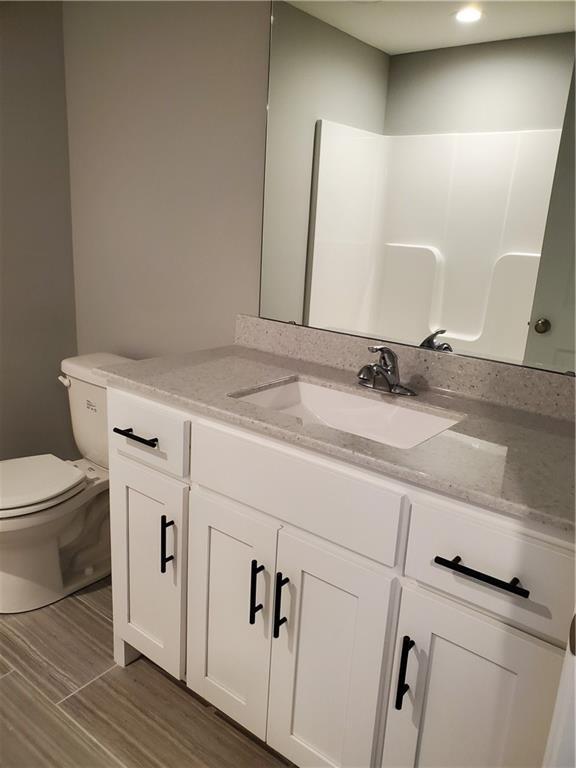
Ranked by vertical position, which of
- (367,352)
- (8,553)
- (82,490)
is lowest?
(8,553)

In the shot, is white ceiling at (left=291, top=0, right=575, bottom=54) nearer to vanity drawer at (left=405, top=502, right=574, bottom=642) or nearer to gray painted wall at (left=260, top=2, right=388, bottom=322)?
gray painted wall at (left=260, top=2, right=388, bottom=322)

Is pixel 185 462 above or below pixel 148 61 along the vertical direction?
below

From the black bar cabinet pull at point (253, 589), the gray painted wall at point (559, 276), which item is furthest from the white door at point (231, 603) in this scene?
the gray painted wall at point (559, 276)

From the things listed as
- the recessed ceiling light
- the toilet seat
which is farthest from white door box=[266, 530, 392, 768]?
the recessed ceiling light

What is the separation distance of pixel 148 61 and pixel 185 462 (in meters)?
1.47

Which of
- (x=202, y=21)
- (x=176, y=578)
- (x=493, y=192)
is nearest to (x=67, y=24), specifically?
(x=202, y=21)

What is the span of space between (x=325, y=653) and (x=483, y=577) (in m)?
0.43

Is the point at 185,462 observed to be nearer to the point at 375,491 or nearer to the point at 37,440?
the point at 375,491

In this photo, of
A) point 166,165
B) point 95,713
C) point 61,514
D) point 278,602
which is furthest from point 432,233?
point 95,713

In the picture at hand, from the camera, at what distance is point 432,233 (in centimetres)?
152

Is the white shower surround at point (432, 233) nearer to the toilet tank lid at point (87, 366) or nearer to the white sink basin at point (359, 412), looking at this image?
the white sink basin at point (359, 412)

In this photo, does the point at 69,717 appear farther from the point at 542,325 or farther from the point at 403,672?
the point at 542,325

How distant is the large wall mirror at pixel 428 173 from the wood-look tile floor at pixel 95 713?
1126mm

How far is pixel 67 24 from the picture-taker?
2.34 m
